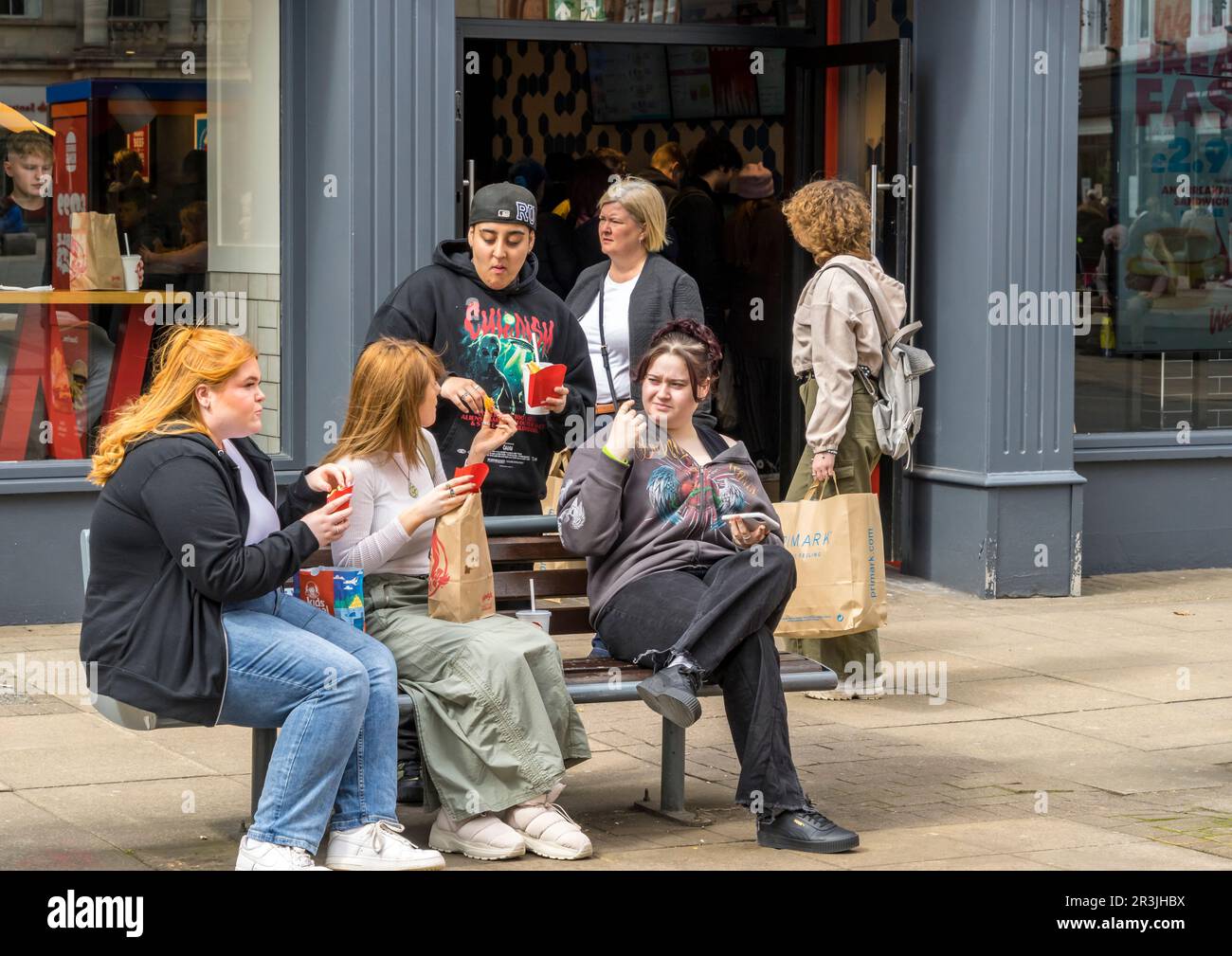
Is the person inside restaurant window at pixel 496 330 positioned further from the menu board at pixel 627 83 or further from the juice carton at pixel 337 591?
the menu board at pixel 627 83

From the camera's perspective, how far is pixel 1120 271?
10.7 metres

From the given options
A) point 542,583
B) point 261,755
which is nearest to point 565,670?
point 542,583

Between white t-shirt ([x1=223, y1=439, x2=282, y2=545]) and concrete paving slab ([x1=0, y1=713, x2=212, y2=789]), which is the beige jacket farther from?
white t-shirt ([x1=223, y1=439, x2=282, y2=545])

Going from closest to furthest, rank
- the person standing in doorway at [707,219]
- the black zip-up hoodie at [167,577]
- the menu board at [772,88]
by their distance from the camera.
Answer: the black zip-up hoodie at [167,577] → the person standing in doorway at [707,219] → the menu board at [772,88]

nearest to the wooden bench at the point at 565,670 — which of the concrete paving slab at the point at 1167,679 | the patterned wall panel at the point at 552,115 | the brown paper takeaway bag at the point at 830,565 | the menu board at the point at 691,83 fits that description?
the brown paper takeaway bag at the point at 830,565

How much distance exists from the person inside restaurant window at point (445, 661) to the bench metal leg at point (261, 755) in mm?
399

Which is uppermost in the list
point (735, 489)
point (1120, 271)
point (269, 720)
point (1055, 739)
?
point (1120, 271)

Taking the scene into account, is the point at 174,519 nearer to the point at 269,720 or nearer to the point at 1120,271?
the point at 269,720

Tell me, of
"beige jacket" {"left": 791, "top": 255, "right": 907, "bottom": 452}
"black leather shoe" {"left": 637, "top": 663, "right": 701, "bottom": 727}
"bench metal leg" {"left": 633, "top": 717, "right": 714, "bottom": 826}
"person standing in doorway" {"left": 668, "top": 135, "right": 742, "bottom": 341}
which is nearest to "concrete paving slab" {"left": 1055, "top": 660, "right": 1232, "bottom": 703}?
"beige jacket" {"left": 791, "top": 255, "right": 907, "bottom": 452}

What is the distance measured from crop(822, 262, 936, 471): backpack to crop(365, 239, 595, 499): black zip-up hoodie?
57.8 inches

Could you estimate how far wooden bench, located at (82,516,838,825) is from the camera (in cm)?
523

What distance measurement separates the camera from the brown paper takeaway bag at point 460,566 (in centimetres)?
534

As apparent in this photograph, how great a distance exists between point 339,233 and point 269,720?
4208mm

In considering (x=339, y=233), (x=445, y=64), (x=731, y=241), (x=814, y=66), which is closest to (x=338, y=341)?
(x=339, y=233)
